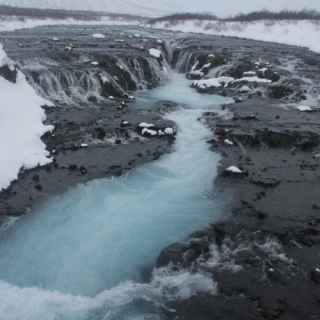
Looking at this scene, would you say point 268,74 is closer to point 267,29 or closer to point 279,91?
point 279,91

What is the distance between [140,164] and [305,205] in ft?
17.6

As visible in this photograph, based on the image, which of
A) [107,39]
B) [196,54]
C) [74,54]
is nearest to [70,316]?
→ [74,54]

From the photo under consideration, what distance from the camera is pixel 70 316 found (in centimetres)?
793

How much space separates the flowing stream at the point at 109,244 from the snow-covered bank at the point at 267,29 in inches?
1217

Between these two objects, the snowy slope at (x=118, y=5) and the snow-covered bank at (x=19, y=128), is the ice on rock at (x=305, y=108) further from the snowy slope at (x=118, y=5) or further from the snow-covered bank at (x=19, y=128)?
the snowy slope at (x=118, y=5)

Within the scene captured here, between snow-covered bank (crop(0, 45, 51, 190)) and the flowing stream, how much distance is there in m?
2.35

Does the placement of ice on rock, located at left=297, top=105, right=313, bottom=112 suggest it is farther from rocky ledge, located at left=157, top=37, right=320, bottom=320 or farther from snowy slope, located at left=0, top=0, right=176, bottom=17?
snowy slope, located at left=0, top=0, right=176, bottom=17

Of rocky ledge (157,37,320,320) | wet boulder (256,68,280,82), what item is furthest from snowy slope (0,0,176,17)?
rocky ledge (157,37,320,320)

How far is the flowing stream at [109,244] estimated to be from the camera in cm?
830

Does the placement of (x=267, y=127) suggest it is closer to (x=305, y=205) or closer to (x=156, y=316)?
(x=305, y=205)

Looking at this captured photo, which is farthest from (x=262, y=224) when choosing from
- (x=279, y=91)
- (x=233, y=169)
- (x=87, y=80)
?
(x=87, y=80)

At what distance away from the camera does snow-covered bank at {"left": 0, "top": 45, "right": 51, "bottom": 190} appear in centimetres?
1388

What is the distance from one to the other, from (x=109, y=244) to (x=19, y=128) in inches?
314

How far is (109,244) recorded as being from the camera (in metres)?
10.3
